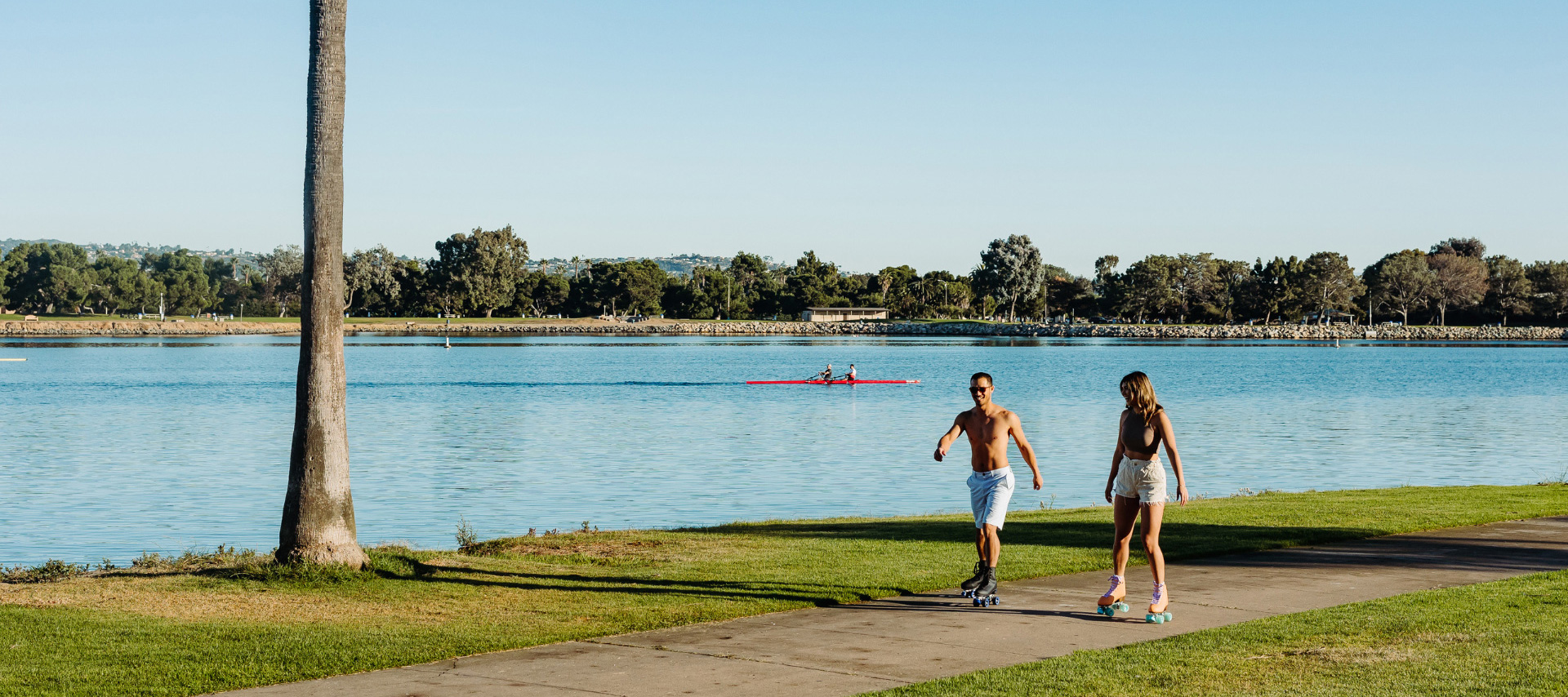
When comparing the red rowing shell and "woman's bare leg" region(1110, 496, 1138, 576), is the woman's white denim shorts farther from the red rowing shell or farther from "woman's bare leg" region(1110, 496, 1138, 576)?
the red rowing shell

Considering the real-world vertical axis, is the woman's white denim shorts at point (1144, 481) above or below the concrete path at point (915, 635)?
above

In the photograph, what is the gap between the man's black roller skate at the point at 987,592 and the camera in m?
11.0

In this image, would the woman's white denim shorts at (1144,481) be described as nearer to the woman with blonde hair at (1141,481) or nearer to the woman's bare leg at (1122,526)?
the woman with blonde hair at (1141,481)

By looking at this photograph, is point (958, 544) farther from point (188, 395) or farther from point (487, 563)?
point (188, 395)

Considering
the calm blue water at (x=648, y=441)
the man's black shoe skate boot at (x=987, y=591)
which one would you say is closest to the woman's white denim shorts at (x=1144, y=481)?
the man's black shoe skate boot at (x=987, y=591)

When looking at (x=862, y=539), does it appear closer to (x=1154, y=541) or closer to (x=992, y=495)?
(x=992, y=495)

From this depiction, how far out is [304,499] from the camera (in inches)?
488

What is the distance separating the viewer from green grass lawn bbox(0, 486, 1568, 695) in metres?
9.17

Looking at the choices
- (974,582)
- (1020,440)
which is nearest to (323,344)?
(974,582)

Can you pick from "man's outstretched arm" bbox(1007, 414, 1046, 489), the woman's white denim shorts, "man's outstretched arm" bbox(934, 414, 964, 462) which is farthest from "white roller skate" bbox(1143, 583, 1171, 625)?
"man's outstretched arm" bbox(934, 414, 964, 462)

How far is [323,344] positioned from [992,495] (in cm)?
607

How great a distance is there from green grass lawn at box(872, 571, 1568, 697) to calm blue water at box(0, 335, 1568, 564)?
536 inches

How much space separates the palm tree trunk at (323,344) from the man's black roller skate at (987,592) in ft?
18.0

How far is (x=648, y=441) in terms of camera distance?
4097 centimetres
